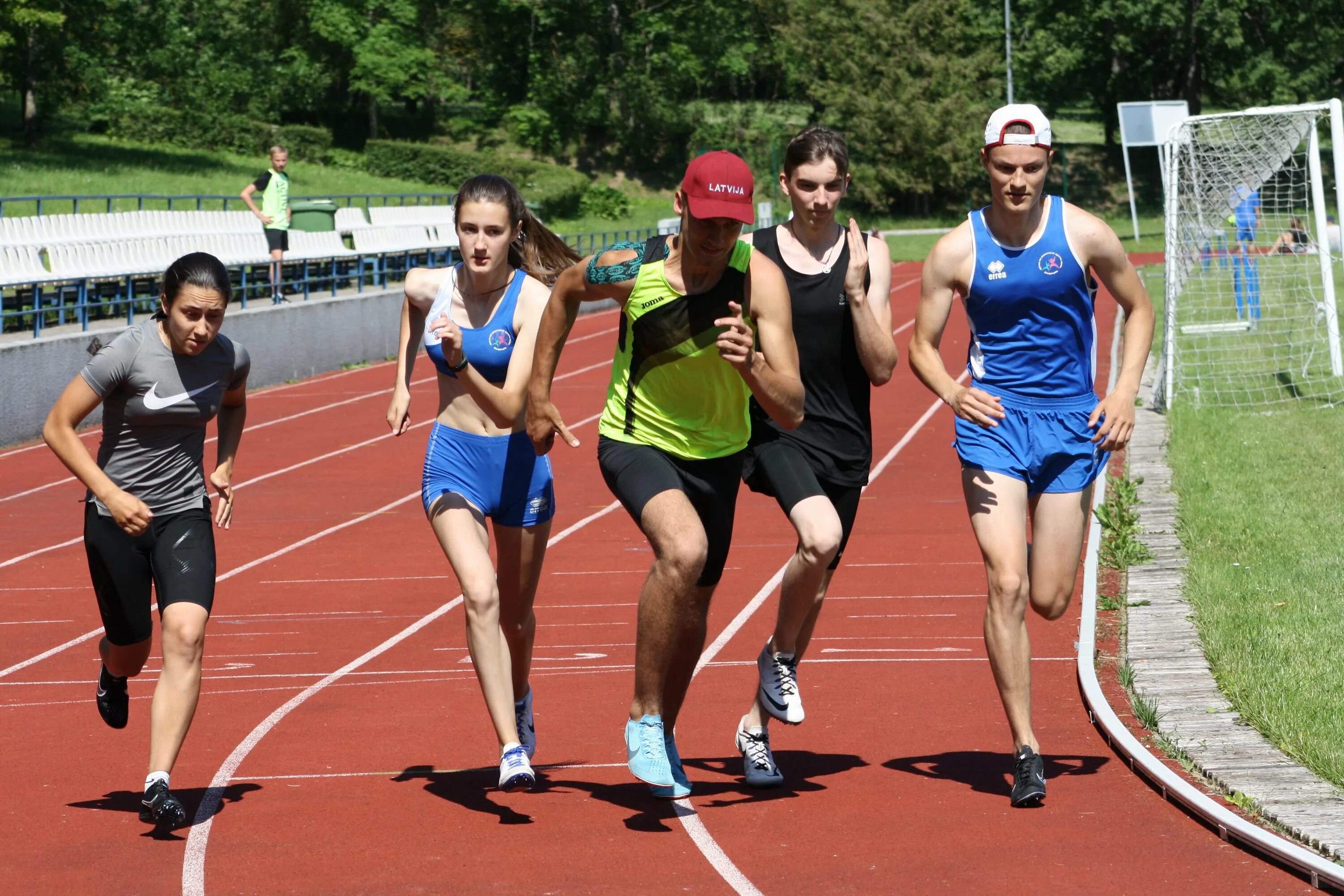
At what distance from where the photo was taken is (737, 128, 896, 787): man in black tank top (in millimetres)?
5875

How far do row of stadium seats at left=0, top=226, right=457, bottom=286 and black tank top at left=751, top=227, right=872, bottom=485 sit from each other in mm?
9668

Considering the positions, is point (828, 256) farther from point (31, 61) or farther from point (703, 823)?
point (31, 61)

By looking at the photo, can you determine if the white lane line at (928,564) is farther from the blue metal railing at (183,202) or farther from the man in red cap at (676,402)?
the blue metal railing at (183,202)

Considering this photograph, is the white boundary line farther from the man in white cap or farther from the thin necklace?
the thin necklace

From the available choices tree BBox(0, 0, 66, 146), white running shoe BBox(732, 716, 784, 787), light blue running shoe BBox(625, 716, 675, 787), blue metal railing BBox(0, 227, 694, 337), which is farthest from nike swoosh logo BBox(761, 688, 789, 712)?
tree BBox(0, 0, 66, 146)

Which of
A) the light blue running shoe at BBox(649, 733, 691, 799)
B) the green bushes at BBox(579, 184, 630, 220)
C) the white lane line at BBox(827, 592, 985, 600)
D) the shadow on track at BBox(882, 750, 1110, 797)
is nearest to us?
the light blue running shoe at BBox(649, 733, 691, 799)

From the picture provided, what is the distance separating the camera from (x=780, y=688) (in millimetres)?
5977

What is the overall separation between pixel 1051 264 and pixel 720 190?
1372 mm

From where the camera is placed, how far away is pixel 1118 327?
26125 millimetres

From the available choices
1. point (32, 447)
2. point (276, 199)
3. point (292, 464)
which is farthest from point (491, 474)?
point (276, 199)

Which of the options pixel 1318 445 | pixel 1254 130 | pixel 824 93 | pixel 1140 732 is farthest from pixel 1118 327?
pixel 824 93

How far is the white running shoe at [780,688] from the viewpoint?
5.97 meters

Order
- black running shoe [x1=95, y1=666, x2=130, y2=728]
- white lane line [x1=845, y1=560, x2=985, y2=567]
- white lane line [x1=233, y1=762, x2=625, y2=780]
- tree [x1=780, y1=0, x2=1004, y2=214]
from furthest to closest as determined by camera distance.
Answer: tree [x1=780, y1=0, x2=1004, y2=214] < white lane line [x1=845, y1=560, x2=985, y2=567] < white lane line [x1=233, y1=762, x2=625, y2=780] < black running shoe [x1=95, y1=666, x2=130, y2=728]

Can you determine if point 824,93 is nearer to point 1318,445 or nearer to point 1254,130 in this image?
point 1254,130
